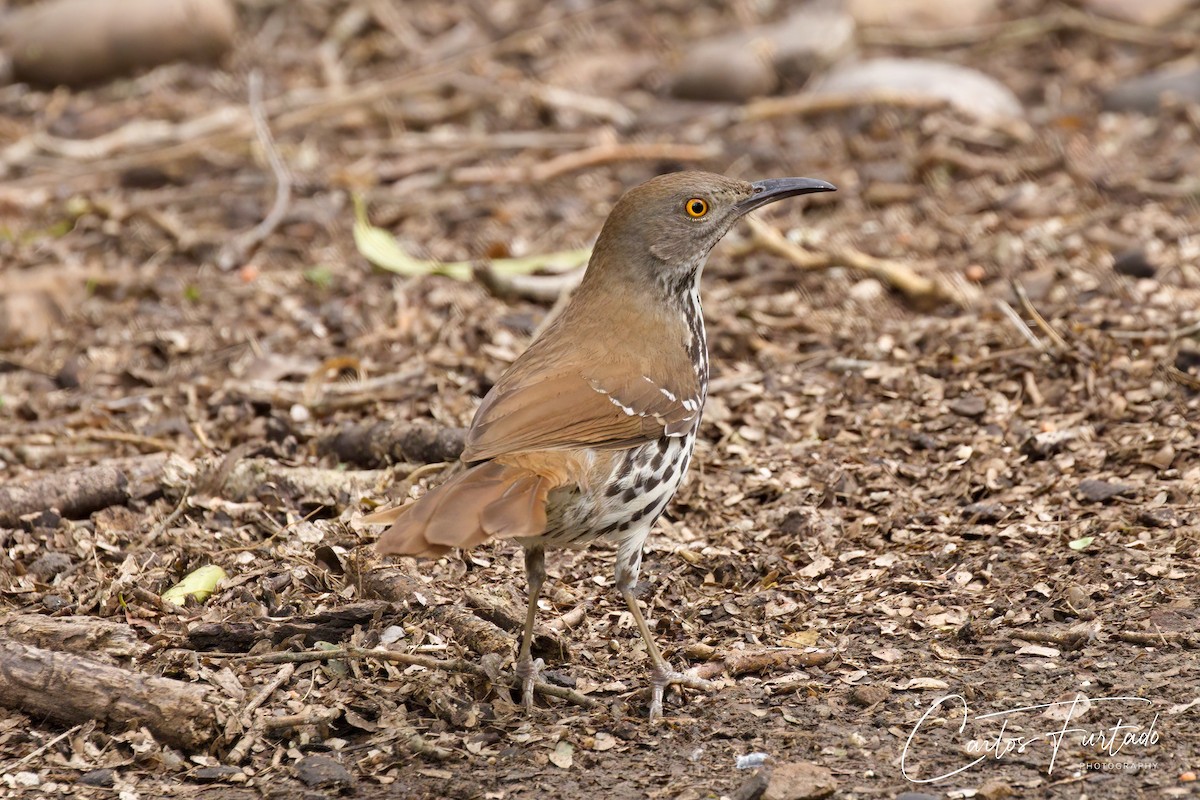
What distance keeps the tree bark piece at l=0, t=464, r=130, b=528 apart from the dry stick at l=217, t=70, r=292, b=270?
2427mm

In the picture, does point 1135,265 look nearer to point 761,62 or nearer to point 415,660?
point 761,62

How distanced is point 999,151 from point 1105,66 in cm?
163

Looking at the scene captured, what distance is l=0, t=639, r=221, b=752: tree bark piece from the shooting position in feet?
12.3

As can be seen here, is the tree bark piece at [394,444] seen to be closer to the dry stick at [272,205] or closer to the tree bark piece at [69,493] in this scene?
the tree bark piece at [69,493]

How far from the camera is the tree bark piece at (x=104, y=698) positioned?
375 cm

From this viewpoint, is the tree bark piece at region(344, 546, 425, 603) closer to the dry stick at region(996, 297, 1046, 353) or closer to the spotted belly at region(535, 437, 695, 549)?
the spotted belly at region(535, 437, 695, 549)

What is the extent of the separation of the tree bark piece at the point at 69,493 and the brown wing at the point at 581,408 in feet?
5.29

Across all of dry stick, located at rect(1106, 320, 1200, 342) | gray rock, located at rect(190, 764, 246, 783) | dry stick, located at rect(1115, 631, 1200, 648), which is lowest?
dry stick, located at rect(1115, 631, 1200, 648)

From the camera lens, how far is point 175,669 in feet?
13.3

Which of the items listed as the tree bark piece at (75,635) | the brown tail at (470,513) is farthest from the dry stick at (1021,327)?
the tree bark piece at (75,635)

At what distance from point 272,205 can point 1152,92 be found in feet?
16.5

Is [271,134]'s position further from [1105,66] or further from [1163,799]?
[1163,799]

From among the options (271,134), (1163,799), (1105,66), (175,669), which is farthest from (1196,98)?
(175,669)

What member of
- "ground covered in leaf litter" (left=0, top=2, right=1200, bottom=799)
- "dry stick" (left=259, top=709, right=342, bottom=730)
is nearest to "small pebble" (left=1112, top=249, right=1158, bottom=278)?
"ground covered in leaf litter" (left=0, top=2, right=1200, bottom=799)
